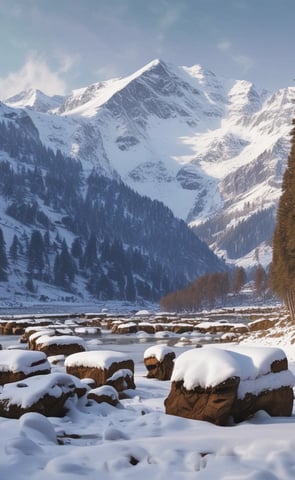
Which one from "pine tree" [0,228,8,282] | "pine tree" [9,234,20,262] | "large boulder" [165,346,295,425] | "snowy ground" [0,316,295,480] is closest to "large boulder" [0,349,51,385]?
"snowy ground" [0,316,295,480]

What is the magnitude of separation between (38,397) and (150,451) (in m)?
4.71

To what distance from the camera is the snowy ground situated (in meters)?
6.94

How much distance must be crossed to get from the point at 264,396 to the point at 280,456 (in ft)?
13.1

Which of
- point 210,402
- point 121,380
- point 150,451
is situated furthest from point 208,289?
point 150,451

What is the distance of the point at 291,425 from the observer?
10.1 m

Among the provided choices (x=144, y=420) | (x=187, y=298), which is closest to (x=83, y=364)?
(x=144, y=420)

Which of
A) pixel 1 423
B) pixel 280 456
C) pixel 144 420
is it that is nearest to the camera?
pixel 280 456

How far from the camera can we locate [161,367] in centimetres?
2142

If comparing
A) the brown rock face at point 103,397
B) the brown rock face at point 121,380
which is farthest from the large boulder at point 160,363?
the brown rock face at point 103,397

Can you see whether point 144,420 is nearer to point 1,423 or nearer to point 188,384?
point 188,384

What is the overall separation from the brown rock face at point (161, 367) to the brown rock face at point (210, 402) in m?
9.77

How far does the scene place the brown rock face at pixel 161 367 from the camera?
21312mm

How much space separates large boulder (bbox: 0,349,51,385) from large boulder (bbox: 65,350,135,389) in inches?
69.2

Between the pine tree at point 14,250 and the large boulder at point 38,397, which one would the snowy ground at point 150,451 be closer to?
the large boulder at point 38,397
